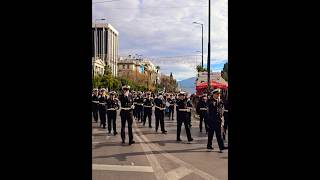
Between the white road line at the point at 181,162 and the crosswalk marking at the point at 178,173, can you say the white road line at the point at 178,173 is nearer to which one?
the crosswalk marking at the point at 178,173

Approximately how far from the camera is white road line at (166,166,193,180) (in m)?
8.99

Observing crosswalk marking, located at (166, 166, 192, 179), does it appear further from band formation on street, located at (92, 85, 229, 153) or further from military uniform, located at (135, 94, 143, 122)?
military uniform, located at (135, 94, 143, 122)

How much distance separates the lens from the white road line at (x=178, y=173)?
29.5 feet

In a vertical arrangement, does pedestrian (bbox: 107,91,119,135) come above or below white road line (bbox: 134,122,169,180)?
above

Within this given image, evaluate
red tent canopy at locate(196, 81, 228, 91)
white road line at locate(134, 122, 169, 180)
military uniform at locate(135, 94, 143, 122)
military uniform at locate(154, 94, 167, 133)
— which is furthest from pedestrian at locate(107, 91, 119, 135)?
red tent canopy at locate(196, 81, 228, 91)

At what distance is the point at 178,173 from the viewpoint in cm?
935

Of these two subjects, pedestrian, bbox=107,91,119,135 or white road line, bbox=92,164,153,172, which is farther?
pedestrian, bbox=107,91,119,135

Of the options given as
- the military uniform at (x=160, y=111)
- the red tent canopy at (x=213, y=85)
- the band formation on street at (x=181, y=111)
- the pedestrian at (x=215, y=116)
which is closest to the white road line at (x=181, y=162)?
the band formation on street at (x=181, y=111)
